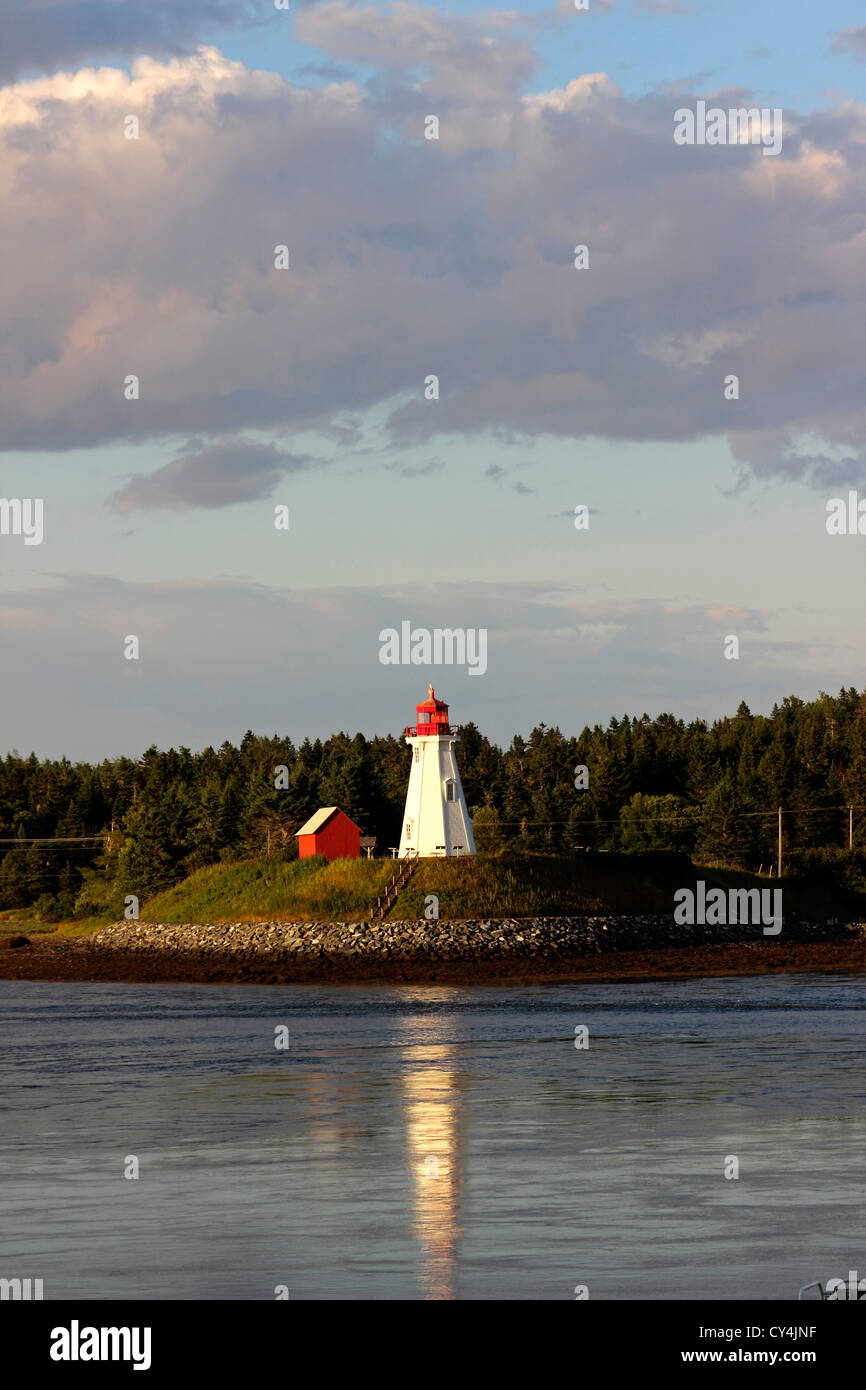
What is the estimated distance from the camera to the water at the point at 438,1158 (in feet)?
52.4

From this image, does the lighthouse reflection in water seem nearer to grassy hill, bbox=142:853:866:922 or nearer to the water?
the water

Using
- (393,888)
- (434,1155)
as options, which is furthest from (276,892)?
(434,1155)

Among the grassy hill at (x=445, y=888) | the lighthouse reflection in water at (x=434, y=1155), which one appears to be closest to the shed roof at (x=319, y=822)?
the grassy hill at (x=445, y=888)

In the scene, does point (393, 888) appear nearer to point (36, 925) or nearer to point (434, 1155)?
point (36, 925)

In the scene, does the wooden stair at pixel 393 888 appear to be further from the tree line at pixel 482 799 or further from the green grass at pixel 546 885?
the tree line at pixel 482 799

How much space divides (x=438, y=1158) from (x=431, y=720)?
59.6 meters

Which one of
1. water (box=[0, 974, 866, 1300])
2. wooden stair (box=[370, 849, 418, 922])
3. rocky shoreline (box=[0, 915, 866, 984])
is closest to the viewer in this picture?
water (box=[0, 974, 866, 1300])

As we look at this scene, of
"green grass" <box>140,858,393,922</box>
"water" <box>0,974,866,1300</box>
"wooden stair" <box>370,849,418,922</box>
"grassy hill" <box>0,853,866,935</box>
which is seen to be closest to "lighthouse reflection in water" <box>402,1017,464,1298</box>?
"water" <box>0,974,866,1300</box>

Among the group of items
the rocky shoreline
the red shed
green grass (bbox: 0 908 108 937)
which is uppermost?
the red shed

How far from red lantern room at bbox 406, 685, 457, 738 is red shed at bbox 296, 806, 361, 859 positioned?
11667 mm

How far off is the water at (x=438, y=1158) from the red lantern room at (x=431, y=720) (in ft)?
115

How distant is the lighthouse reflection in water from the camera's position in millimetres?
16109

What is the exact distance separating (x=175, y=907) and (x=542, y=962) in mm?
27387

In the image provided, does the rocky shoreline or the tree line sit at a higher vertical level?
the tree line
